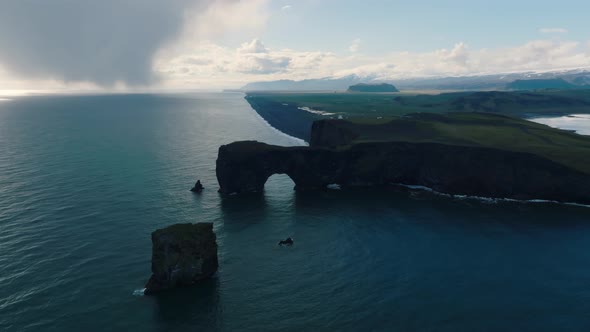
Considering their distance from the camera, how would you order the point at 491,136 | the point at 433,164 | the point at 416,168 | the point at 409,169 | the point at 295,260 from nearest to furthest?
the point at 295,260 → the point at 433,164 → the point at 416,168 → the point at 409,169 → the point at 491,136

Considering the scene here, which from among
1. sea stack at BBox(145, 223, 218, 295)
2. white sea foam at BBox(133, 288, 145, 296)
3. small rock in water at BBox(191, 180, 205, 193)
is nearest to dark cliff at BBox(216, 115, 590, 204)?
small rock in water at BBox(191, 180, 205, 193)

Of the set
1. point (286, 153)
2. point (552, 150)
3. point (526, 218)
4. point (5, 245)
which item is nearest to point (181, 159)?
point (286, 153)

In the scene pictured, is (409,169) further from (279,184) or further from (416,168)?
(279,184)

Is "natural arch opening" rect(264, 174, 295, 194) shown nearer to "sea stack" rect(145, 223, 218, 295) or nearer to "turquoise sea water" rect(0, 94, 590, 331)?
"turquoise sea water" rect(0, 94, 590, 331)

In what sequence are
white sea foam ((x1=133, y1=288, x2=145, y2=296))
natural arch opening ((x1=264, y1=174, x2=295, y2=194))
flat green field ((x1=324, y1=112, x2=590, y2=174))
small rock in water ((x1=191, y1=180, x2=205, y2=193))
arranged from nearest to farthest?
1. white sea foam ((x1=133, y1=288, x2=145, y2=296))
2. small rock in water ((x1=191, y1=180, x2=205, y2=193))
3. flat green field ((x1=324, y1=112, x2=590, y2=174))
4. natural arch opening ((x1=264, y1=174, x2=295, y2=194))

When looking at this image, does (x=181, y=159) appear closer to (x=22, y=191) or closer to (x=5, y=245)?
(x=22, y=191)

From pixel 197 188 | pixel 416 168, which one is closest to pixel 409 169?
pixel 416 168
